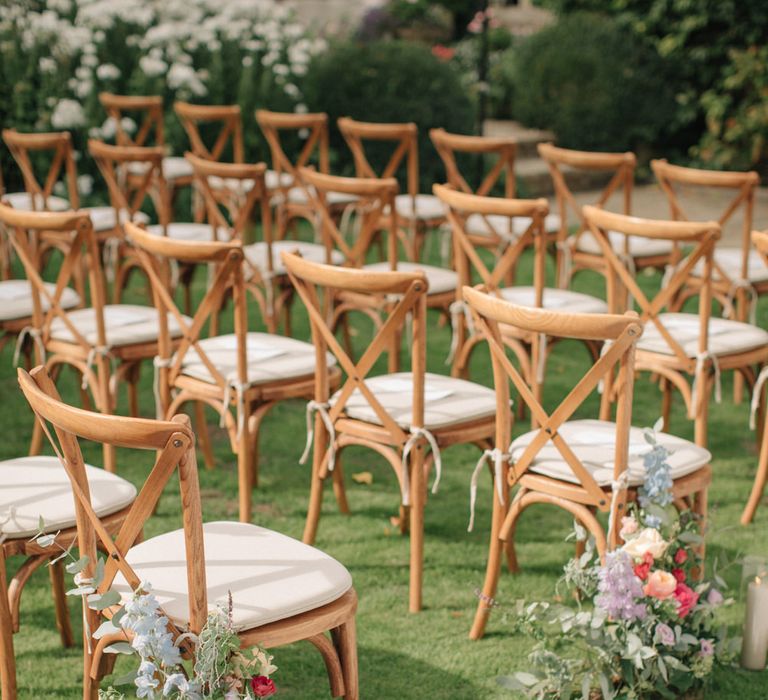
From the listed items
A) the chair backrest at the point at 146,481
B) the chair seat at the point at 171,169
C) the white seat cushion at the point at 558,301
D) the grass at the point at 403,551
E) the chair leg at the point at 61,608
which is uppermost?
the chair backrest at the point at 146,481

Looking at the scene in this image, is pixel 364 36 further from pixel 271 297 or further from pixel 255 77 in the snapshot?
pixel 271 297

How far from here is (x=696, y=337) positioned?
445 cm

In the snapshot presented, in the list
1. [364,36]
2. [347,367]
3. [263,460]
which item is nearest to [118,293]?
[263,460]

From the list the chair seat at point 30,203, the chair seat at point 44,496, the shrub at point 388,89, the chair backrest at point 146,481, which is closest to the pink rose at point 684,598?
the chair backrest at point 146,481

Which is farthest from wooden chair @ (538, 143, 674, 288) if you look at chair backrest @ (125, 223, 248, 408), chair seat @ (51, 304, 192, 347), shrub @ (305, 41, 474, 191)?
shrub @ (305, 41, 474, 191)

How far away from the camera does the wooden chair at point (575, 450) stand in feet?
9.58

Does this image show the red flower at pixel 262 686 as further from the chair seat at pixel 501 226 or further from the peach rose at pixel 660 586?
the chair seat at pixel 501 226

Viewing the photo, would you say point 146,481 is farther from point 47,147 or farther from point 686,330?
point 47,147

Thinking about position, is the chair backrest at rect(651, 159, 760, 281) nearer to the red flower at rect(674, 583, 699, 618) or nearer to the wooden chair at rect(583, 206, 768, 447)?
the wooden chair at rect(583, 206, 768, 447)

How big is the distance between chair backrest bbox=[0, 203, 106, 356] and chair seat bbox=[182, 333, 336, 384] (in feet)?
1.31

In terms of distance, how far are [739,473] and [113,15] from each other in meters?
6.51

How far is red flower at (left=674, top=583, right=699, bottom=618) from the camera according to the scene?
2848mm

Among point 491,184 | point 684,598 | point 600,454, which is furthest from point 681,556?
point 491,184

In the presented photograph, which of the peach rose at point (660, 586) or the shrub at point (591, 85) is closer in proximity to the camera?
the peach rose at point (660, 586)
